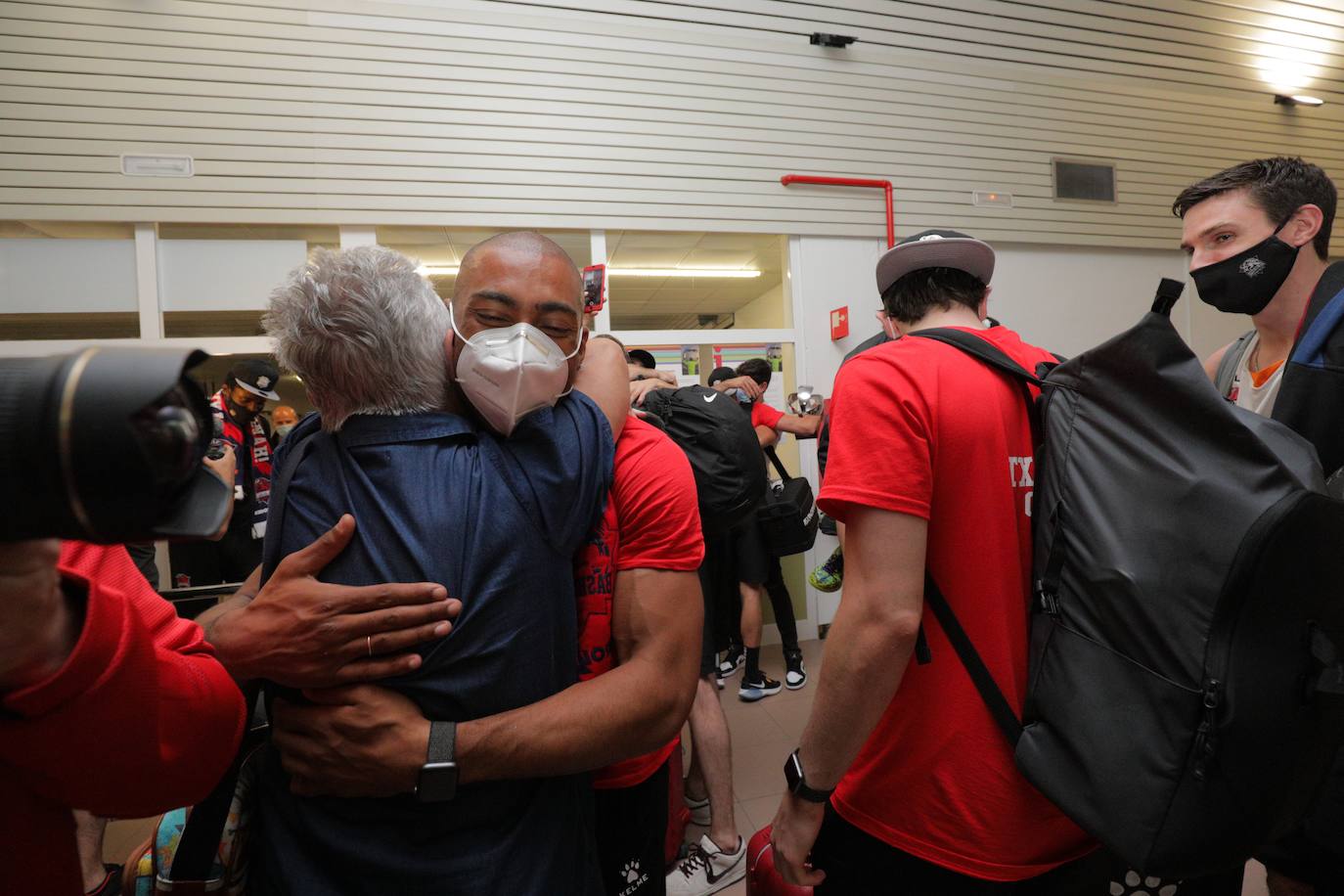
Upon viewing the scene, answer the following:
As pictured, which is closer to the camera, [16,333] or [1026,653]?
[1026,653]

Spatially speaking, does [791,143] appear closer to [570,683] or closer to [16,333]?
[570,683]

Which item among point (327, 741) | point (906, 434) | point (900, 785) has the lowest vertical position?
point (900, 785)

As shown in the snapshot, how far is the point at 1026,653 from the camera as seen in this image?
1065 millimetres

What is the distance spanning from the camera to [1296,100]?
19.4ft

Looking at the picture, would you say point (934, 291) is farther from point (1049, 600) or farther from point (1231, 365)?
point (1231, 365)

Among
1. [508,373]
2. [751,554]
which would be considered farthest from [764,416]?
[508,373]

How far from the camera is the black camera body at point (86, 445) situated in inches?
15.8

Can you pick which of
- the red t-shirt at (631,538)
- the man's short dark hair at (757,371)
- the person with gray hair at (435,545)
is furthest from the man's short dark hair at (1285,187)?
the man's short dark hair at (757,371)

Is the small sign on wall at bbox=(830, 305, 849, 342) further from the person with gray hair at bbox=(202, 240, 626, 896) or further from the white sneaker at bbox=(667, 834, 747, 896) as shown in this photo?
the person with gray hair at bbox=(202, 240, 626, 896)

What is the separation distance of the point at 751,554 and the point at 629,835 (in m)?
2.22

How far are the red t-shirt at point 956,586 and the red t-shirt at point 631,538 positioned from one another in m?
0.26

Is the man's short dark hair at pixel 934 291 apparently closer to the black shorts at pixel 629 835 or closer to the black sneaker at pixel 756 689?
the black shorts at pixel 629 835

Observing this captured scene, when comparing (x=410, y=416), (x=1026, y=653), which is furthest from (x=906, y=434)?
(x=410, y=416)

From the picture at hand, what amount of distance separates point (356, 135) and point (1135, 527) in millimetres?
4976
